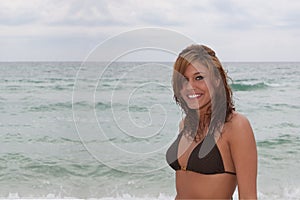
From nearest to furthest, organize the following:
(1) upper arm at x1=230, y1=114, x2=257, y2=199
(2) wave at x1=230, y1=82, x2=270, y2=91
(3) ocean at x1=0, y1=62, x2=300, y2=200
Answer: (1) upper arm at x1=230, y1=114, x2=257, y2=199 → (3) ocean at x1=0, y1=62, x2=300, y2=200 → (2) wave at x1=230, y1=82, x2=270, y2=91

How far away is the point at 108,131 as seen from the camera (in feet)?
13.8

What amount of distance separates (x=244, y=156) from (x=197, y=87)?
181 mm


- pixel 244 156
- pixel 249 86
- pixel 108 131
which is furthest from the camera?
pixel 249 86

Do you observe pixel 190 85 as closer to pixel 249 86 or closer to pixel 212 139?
pixel 212 139

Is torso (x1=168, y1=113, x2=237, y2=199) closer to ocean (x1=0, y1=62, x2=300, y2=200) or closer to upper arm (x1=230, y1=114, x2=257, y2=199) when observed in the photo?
upper arm (x1=230, y1=114, x2=257, y2=199)

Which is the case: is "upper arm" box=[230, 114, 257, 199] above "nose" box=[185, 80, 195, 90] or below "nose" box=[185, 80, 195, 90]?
below

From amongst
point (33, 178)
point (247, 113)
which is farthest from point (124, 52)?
point (247, 113)

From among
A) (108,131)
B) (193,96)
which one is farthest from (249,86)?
(193,96)

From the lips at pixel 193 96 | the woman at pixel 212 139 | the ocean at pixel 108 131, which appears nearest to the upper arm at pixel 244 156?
the woman at pixel 212 139

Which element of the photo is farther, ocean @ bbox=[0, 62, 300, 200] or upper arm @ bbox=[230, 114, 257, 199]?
ocean @ bbox=[0, 62, 300, 200]

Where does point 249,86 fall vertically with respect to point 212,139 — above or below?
below

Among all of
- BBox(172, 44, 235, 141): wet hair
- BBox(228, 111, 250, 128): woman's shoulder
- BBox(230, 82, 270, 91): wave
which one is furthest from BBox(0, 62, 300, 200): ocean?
BBox(228, 111, 250, 128): woman's shoulder

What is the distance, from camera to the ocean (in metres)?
5.18

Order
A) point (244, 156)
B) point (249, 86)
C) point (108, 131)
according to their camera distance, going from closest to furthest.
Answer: point (244, 156) < point (108, 131) < point (249, 86)
